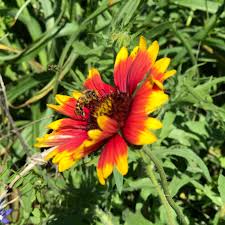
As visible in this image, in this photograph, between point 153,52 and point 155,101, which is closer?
point 155,101

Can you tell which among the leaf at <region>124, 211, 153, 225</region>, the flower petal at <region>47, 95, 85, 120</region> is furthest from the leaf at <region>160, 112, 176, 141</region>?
the flower petal at <region>47, 95, 85, 120</region>

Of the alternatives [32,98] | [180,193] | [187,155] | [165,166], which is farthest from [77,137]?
[32,98]

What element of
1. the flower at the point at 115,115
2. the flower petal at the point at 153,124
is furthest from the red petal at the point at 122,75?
the flower petal at the point at 153,124

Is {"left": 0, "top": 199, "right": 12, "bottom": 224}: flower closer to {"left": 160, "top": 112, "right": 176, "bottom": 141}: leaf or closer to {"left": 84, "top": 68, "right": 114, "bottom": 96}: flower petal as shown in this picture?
{"left": 84, "top": 68, "right": 114, "bottom": 96}: flower petal

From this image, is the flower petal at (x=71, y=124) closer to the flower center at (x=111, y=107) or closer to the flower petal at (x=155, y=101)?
the flower center at (x=111, y=107)

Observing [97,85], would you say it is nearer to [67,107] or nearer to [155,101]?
[67,107]

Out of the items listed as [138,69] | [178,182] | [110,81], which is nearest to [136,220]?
[178,182]
